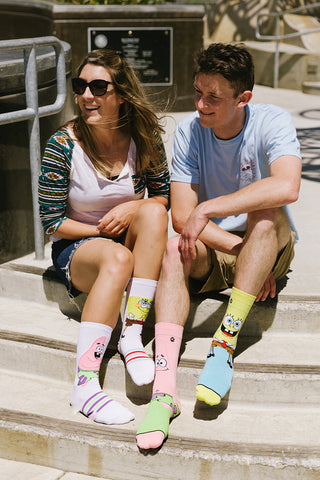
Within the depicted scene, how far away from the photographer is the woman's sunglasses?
3203mm

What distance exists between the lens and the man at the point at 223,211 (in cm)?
305

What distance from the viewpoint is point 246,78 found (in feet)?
10.3

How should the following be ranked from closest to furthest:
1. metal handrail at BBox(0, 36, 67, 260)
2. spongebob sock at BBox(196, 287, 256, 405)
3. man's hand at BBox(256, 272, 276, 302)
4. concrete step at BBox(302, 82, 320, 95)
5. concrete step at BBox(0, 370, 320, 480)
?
concrete step at BBox(0, 370, 320, 480)
spongebob sock at BBox(196, 287, 256, 405)
man's hand at BBox(256, 272, 276, 302)
metal handrail at BBox(0, 36, 67, 260)
concrete step at BBox(302, 82, 320, 95)

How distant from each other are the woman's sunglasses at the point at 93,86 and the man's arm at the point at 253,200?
709 mm

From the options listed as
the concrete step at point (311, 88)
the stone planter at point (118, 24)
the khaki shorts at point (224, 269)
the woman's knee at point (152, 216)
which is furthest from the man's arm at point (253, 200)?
the concrete step at point (311, 88)

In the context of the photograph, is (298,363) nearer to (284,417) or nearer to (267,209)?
(284,417)

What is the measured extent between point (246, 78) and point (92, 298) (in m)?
1.22

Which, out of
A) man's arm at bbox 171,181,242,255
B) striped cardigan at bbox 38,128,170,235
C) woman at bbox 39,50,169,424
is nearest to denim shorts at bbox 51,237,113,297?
woman at bbox 39,50,169,424

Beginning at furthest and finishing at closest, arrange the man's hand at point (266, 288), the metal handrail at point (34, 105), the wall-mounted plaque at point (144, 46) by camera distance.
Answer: the wall-mounted plaque at point (144, 46)
the metal handrail at point (34, 105)
the man's hand at point (266, 288)

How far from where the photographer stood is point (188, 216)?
333 centimetres

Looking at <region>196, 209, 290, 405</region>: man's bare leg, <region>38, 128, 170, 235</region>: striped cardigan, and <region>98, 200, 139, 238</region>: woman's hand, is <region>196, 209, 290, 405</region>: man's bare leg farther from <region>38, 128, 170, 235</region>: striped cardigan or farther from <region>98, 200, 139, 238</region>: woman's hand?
<region>38, 128, 170, 235</region>: striped cardigan

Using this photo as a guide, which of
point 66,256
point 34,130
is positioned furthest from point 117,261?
point 34,130

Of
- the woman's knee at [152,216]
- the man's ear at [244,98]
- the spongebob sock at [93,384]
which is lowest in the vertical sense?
the spongebob sock at [93,384]

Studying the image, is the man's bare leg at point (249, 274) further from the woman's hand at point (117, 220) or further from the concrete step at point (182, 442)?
the woman's hand at point (117, 220)
